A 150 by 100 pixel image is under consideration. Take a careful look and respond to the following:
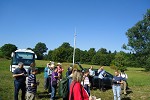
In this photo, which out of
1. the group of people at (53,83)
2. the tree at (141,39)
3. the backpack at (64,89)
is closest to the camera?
the group of people at (53,83)

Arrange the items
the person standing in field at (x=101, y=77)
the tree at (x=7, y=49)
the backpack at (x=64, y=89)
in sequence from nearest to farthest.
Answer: the backpack at (x=64, y=89) → the person standing in field at (x=101, y=77) → the tree at (x=7, y=49)

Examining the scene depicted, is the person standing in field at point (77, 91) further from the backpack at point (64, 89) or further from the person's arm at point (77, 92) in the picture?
the backpack at point (64, 89)

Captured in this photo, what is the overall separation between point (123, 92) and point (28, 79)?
9.31 m

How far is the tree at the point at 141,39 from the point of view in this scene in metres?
61.5

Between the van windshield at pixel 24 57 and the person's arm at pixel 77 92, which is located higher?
the van windshield at pixel 24 57

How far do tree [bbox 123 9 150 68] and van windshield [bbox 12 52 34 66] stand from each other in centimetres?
3976

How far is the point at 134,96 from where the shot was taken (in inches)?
622

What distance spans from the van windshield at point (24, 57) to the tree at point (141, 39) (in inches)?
1565

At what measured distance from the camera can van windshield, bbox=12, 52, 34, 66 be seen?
1058 inches

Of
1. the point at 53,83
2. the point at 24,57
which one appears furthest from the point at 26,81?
the point at 24,57

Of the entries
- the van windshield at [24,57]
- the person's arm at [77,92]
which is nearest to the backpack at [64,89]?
the person's arm at [77,92]

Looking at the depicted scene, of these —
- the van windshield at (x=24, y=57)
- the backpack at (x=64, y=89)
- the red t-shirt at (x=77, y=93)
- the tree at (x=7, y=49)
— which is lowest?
the backpack at (x=64, y=89)

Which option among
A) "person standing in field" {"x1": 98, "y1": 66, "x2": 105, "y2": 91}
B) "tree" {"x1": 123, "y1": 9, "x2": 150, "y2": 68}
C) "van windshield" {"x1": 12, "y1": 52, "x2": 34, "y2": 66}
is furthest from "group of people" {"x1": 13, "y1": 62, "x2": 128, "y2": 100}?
"tree" {"x1": 123, "y1": 9, "x2": 150, "y2": 68}

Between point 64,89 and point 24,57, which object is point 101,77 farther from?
point 24,57
